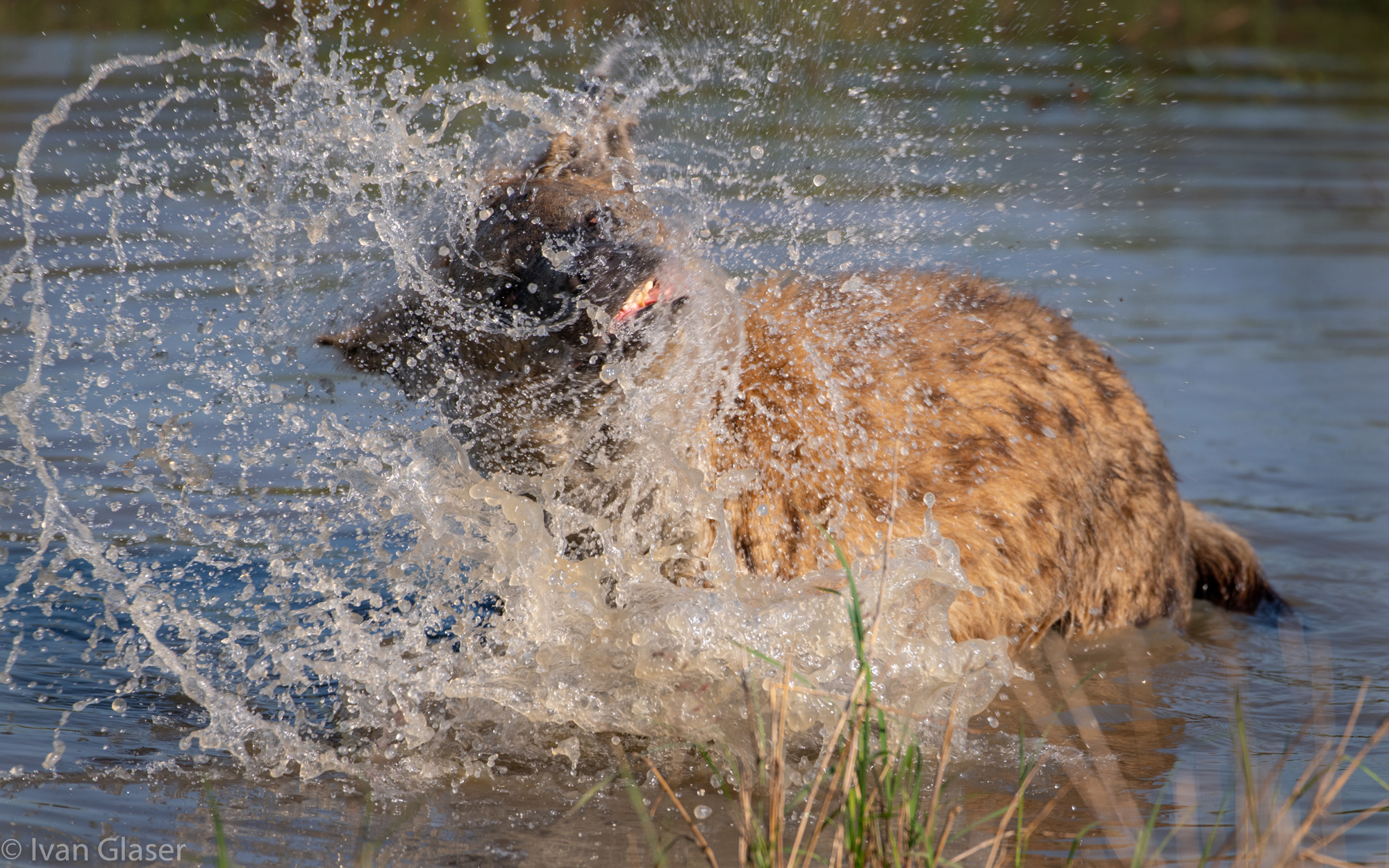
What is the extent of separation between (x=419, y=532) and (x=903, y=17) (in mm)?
6706

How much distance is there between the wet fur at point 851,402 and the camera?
3377 mm

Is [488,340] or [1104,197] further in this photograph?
[1104,197]

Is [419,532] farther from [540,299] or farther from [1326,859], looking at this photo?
[1326,859]

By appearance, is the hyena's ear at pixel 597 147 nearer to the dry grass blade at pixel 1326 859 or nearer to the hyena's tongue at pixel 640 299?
the hyena's tongue at pixel 640 299

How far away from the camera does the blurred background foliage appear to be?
10.4 metres

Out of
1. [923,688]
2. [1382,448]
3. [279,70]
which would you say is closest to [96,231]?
[279,70]

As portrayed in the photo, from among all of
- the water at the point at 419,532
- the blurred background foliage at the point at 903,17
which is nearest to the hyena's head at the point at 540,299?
the water at the point at 419,532

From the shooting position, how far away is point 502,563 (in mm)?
3887

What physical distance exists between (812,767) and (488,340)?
1375mm

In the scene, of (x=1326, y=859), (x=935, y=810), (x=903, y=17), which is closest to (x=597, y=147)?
(x=935, y=810)

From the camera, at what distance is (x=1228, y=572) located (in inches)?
201

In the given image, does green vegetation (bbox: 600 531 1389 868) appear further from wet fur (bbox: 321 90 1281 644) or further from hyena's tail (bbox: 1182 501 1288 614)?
hyena's tail (bbox: 1182 501 1288 614)

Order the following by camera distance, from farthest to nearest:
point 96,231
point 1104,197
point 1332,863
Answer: point 1104,197 → point 96,231 → point 1332,863

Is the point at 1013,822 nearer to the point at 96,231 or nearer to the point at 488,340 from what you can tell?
the point at 488,340
